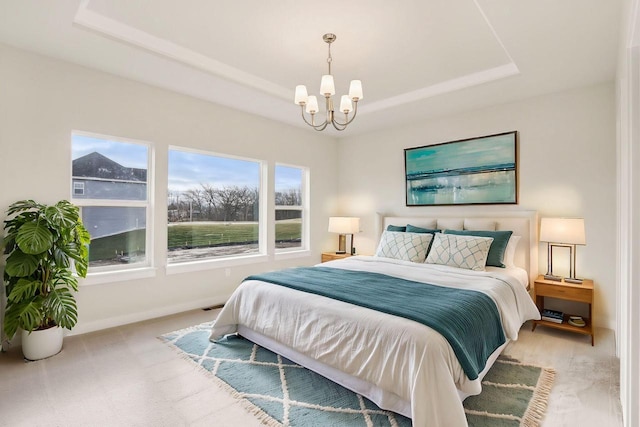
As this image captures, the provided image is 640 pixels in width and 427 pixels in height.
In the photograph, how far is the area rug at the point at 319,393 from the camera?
73.6 inches

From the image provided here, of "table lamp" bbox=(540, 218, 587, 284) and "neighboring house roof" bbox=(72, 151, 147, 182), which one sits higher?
"neighboring house roof" bbox=(72, 151, 147, 182)

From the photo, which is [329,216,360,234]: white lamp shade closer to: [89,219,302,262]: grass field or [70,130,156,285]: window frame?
[89,219,302,262]: grass field

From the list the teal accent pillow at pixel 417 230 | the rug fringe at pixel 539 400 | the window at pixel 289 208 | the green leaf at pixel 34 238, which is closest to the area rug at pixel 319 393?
the rug fringe at pixel 539 400

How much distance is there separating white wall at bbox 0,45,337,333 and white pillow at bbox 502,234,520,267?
2907 mm

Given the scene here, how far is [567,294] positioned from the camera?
3074 millimetres

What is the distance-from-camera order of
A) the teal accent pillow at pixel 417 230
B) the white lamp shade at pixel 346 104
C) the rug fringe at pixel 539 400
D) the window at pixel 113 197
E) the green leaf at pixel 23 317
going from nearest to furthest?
the rug fringe at pixel 539 400
the green leaf at pixel 23 317
the white lamp shade at pixel 346 104
the window at pixel 113 197
the teal accent pillow at pixel 417 230

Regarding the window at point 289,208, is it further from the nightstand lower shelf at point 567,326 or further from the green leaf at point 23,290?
the nightstand lower shelf at point 567,326

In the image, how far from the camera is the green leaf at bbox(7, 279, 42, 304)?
7.98ft

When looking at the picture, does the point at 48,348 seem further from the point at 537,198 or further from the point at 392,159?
the point at 537,198

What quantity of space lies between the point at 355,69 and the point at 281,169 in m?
2.09

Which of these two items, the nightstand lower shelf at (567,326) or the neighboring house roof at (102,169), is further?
the neighboring house roof at (102,169)

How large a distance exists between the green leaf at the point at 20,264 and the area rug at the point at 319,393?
1257 mm

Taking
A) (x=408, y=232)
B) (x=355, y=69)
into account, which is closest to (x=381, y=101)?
(x=355, y=69)

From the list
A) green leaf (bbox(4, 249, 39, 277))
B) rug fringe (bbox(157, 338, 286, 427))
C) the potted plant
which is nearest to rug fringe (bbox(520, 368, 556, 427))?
rug fringe (bbox(157, 338, 286, 427))
